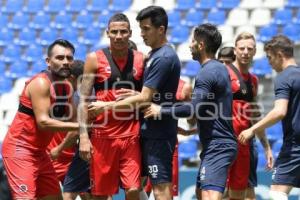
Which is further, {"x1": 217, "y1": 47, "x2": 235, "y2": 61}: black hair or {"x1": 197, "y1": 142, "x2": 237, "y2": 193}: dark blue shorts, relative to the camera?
{"x1": 217, "y1": 47, "x2": 235, "y2": 61}: black hair

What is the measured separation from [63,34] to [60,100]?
7312 millimetres

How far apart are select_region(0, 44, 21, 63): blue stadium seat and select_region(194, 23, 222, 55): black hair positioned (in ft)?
26.4

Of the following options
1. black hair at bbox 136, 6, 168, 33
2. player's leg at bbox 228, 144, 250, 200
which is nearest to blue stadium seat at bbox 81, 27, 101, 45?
player's leg at bbox 228, 144, 250, 200

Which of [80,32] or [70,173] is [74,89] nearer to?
[70,173]

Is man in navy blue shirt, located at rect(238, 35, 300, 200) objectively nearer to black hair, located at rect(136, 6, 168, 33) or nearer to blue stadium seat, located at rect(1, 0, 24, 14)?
black hair, located at rect(136, 6, 168, 33)

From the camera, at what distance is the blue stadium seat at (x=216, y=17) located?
46.5 ft

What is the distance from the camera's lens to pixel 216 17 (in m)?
14.2

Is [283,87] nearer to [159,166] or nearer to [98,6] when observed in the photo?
[159,166]

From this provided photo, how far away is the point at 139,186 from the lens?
7.23m

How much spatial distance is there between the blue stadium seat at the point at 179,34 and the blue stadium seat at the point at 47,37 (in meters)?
2.31

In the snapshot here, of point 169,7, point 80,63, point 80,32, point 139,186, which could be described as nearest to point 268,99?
point 169,7

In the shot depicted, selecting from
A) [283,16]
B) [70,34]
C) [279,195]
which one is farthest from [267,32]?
[279,195]

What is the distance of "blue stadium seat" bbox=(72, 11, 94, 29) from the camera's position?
48.2 feet

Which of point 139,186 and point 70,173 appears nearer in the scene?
point 139,186
